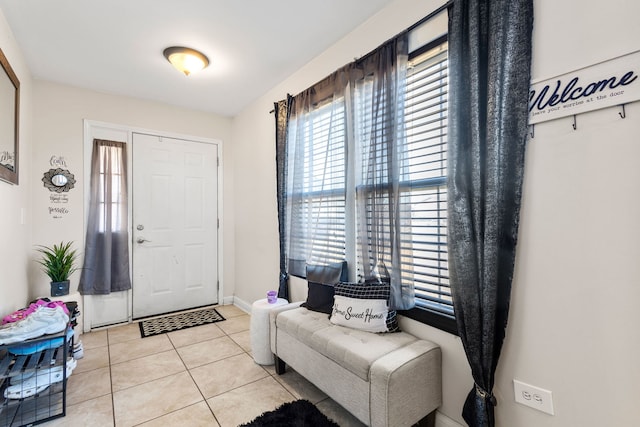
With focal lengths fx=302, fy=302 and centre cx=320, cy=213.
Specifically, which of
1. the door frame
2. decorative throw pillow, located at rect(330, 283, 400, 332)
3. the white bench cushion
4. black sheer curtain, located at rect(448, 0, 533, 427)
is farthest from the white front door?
black sheer curtain, located at rect(448, 0, 533, 427)


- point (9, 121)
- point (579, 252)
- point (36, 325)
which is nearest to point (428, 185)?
point (579, 252)

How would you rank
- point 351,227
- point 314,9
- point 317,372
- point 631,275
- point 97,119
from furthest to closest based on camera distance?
point 97,119, point 351,227, point 314,9, point 317,372, point 631,275

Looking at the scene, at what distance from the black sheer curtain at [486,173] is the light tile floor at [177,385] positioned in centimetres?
90

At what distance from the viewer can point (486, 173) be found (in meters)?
1.40

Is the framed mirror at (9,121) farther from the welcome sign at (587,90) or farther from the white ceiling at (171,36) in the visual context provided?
the welcome sign at (587,90)

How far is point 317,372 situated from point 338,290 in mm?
516

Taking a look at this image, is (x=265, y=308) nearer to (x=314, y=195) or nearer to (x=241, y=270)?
(x=314, y=195)

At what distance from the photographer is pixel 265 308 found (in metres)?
2.42

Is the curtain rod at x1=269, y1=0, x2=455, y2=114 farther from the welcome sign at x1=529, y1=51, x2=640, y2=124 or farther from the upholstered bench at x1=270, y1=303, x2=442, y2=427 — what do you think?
the upholstered bench at x1=270, y1=303, x2=442, y2=427

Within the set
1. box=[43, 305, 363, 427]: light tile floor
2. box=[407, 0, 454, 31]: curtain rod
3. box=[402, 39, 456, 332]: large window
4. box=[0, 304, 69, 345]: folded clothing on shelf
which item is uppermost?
box=[407, 0, 454, 31]: curtain rod

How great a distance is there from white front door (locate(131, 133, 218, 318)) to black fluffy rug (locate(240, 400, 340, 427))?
2415mm

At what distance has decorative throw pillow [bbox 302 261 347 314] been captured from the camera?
225cm

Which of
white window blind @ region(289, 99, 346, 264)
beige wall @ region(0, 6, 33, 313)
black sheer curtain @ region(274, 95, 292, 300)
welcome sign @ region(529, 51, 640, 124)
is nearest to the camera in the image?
welcome sign @ region(529, 51, 640, 124)

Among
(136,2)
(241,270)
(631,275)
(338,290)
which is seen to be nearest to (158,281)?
(241,270)
